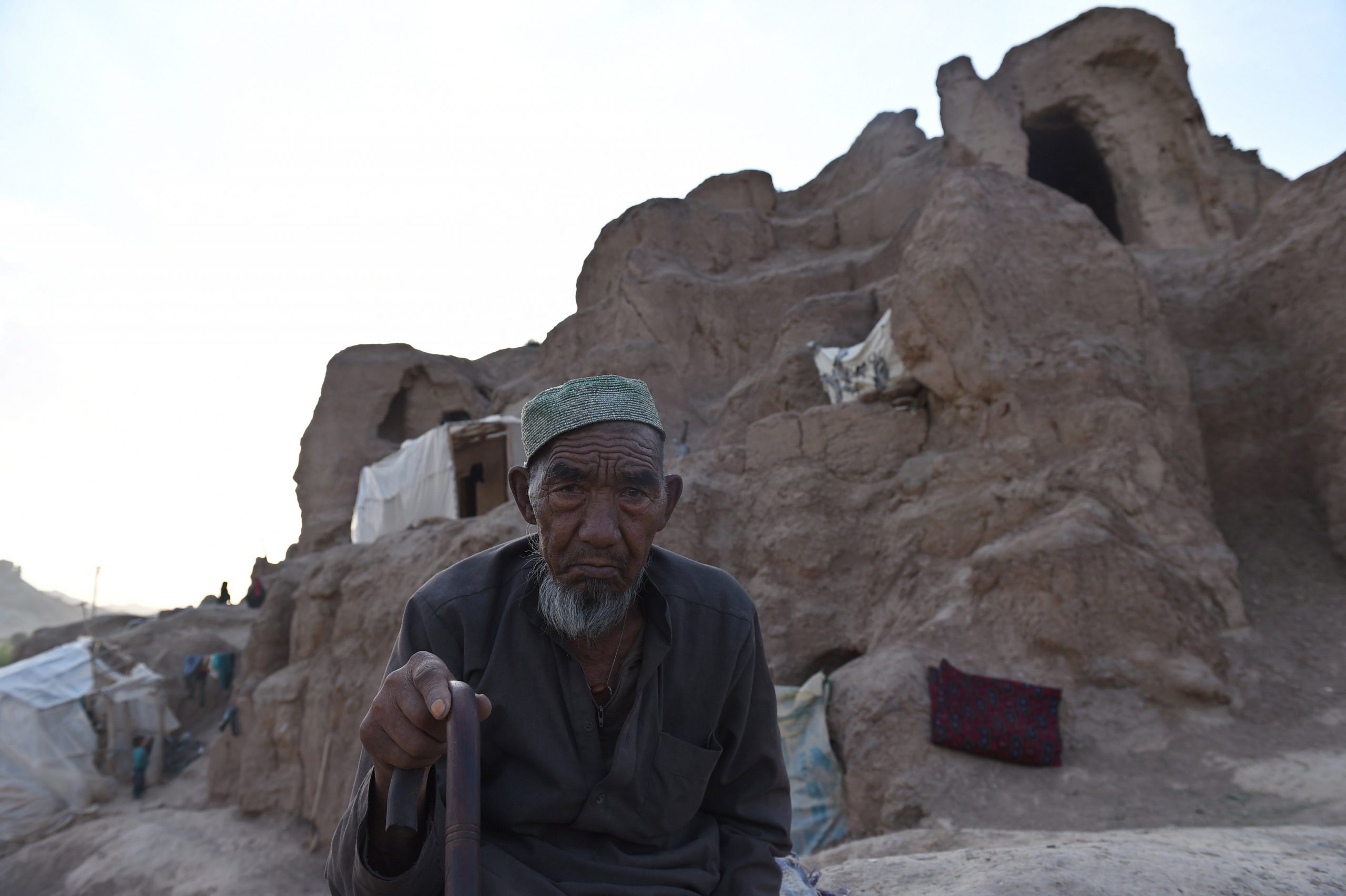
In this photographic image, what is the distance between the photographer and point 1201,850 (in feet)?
8.72

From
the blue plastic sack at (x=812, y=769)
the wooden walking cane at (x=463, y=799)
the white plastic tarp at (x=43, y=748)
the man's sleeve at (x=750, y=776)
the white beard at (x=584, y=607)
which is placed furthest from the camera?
the white plastic tarp at (x=43, y=748)

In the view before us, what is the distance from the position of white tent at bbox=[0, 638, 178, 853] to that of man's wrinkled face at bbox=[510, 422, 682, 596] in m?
16.1

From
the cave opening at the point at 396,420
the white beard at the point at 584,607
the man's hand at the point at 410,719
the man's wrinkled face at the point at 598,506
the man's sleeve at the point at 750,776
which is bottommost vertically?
the man's sleeve at the point at 750,776

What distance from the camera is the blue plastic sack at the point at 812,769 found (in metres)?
5.08

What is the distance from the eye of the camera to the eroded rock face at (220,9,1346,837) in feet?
17.5

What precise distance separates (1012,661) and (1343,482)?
9.89ft

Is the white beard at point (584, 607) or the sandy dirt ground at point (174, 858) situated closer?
the white beard at point (584, 607)

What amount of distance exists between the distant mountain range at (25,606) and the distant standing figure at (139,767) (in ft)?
228

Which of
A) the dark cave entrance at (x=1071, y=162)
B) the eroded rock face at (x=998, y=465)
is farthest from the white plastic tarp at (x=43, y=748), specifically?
the dark cave entrance at (x=1071, y=162)

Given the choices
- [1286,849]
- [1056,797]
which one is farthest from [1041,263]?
[1286,849]

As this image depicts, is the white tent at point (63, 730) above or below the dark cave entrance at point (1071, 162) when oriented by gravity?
below

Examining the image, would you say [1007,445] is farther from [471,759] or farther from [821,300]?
[471,759]

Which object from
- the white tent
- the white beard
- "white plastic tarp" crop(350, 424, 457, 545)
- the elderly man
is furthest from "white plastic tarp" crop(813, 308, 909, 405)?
the white tent

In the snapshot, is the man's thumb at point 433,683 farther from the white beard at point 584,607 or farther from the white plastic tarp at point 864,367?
the white plastic tarp at point 864,367
